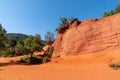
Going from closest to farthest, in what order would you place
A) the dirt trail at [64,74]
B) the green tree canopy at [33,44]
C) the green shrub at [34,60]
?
the dirt trail at [64,74], the green shrub at [34,60], the green tree canopy at [33,44]

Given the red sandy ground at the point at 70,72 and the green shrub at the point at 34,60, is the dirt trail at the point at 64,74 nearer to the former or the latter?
the red sandy ground at the point at 70,72

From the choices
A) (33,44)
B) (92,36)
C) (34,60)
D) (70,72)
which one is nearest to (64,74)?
(70,72)

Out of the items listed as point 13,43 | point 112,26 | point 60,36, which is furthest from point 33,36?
point 13,43

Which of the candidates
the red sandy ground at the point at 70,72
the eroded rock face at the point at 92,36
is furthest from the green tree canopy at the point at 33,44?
the red sandy ground at the point at 70,72

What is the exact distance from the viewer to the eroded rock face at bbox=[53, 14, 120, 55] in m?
30.9

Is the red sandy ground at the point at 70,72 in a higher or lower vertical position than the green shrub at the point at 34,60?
lower

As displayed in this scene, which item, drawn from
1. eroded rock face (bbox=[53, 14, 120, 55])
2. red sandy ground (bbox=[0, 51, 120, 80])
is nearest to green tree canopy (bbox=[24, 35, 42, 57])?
eroded rock face (bbox=[53, 14, 120, 55])

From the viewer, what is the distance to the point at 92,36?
113 feet

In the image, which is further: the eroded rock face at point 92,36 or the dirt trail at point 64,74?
the eroded rock face at point 92,36

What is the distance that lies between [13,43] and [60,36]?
1332 inches

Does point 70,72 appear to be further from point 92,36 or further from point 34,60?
point 34,60

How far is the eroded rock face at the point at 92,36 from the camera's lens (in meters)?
30.9

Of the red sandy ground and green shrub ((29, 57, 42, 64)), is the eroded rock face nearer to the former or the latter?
the red sandy ground

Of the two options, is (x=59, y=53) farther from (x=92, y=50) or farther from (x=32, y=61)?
(x=92, y=50)
